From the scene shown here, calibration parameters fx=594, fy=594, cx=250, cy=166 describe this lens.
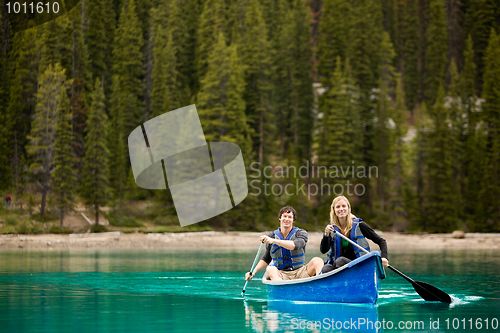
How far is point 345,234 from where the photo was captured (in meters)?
11.3

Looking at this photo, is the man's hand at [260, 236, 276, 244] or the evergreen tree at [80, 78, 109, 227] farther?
the evergreen tree at [80, 78, 109, 227]

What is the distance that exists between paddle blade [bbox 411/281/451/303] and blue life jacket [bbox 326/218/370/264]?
2.26 metres

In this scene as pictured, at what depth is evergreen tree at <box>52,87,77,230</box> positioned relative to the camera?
45219 mm

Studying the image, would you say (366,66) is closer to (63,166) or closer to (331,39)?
(331,39)

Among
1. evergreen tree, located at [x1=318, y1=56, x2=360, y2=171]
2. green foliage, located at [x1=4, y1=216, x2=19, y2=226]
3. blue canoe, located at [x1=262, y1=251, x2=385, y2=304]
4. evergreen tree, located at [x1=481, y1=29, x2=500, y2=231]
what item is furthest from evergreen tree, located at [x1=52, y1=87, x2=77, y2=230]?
blue canoe, located at [x1=262, y1=251, x2=385, y2=304]

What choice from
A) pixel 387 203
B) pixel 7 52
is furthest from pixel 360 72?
pixel 7 52

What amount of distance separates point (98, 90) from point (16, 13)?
1517 cm

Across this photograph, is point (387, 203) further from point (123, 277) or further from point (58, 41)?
point (123, 277)

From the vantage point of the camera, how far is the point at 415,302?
13.2m

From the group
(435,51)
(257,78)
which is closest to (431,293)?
(257,78)

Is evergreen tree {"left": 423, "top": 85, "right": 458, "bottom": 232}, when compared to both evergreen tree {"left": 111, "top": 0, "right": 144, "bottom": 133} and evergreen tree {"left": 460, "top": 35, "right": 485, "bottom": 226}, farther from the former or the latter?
evergreen tree {"left": 111, "top": 0, "right": 144, "bottom": 133}

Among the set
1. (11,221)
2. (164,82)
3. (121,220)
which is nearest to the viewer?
(11,221)

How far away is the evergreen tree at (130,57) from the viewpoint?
210 ft

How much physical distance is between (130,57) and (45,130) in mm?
19650
